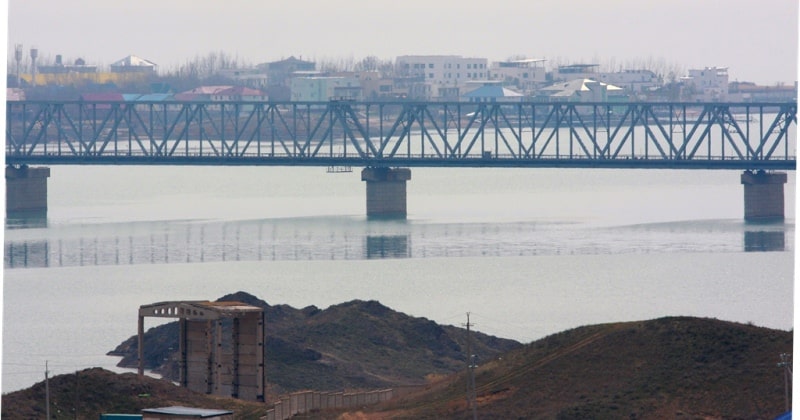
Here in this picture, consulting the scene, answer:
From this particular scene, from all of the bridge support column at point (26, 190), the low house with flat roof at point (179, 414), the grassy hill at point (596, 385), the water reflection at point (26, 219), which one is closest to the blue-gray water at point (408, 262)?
the water reflection at point (26, 219)

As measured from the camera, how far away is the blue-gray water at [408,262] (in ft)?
190

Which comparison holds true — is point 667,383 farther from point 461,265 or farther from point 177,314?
point 461,265

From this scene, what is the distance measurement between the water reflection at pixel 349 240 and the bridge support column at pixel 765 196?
185cm

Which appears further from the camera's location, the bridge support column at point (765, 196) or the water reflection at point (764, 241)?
the bridge support column at point (765, 196)

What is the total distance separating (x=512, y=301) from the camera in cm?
6225

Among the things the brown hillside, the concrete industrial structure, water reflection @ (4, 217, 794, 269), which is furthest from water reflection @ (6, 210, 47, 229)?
the brown hillside

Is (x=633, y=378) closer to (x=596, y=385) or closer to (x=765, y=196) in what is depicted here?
(x=596, y=385)

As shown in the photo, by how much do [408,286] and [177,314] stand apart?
3000cm

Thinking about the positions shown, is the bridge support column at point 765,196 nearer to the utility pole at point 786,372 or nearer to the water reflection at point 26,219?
the water reflection at point 26,219

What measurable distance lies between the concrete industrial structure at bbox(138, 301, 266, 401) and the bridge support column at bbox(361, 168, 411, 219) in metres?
66.1

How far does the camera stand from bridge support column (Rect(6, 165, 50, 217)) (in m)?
111

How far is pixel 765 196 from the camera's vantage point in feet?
331

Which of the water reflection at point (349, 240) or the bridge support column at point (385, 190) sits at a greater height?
the bridge support column at point (385, 190)

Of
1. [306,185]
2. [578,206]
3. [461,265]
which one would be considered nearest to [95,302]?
[461,265]
